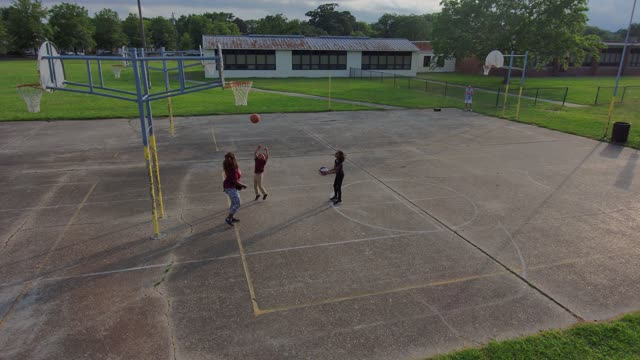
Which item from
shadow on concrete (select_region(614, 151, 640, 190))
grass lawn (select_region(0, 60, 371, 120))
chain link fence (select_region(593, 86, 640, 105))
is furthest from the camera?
chain link fence (select_region(593, 86, 640, 105))

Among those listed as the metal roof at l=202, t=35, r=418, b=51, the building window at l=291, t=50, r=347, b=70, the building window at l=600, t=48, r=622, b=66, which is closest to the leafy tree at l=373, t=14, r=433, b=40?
the building window at l=600, t=48, r=622, b=66

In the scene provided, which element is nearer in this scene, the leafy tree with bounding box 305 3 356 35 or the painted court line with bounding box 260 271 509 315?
the painted court line with bounding box 260 271 509 315

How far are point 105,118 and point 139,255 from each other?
63.2ft

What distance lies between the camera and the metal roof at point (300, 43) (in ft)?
176

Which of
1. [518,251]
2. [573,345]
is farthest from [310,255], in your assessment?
[573,345]

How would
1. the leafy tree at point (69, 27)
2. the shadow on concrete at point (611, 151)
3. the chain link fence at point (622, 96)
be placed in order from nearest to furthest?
the shadow on concrete at point (611, 151) < the chain link fence at point (622, 96) < the leafy tree at point (69, 27)

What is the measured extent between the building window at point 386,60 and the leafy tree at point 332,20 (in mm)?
70360

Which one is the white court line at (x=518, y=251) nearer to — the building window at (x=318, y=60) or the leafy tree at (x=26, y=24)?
the building window at (x=318, y=60)

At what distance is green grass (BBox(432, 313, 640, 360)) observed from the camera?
5.97 meters

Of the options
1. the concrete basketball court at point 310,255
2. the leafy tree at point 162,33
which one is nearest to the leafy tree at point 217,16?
the leafy tree at point 162,33

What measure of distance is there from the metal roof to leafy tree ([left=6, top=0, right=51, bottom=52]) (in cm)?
5965

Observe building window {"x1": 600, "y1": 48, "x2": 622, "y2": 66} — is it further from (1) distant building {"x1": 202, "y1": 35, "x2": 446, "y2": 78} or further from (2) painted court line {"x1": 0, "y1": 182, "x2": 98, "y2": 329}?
(2) painted court line {"x1": 0, "y1": 182, "x2": 98, "y2": 329}

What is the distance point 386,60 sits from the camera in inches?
2379

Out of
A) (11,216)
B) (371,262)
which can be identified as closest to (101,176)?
(11,216)
